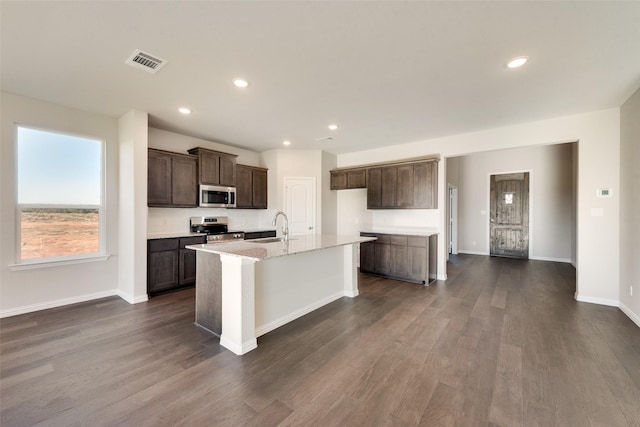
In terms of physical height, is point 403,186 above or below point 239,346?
above

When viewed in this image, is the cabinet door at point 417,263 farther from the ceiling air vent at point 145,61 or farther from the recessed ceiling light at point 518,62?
the ceiling air vent at point 145,61

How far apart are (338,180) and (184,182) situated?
317 centimetres

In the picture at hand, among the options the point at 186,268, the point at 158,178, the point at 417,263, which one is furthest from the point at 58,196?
the point at 417,263

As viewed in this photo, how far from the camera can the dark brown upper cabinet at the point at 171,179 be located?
4094 millimetres

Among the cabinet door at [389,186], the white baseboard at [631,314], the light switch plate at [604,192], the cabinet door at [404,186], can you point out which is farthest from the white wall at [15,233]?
the light switch plate at [604,192]

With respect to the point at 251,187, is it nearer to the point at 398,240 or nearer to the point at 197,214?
the point at 197,214

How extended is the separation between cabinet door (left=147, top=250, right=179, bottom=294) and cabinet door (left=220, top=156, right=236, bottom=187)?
1.61 m

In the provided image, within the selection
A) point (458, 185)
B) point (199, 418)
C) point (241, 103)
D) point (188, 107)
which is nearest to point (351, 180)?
point (241, 103)

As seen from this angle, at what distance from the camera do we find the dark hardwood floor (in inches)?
64.7

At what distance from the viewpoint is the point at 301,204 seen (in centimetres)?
584

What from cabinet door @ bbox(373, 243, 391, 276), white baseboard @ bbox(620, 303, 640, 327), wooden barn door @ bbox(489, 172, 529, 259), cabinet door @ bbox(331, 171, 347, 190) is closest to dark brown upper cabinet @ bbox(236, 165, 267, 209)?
cabinet door @ bbox(331, 171, 347, 190)

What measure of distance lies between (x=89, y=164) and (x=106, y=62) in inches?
77.4

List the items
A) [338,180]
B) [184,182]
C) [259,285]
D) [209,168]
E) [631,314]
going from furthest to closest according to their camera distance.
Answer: [338,180]
[209,168]
[184,182]
[631,314]
[259,285]

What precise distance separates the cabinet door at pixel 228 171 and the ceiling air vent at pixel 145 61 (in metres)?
2.45
